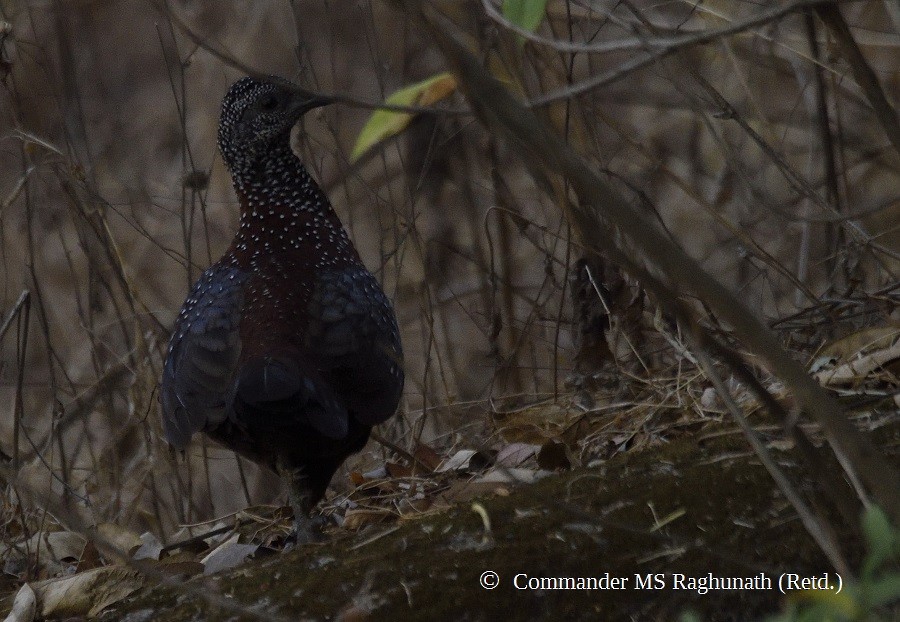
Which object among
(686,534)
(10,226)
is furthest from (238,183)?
(10,226)

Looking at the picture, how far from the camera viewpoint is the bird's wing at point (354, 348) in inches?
148

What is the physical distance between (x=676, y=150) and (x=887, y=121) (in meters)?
5.25

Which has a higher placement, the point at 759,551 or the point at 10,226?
the point at 10,226

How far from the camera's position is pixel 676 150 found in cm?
720

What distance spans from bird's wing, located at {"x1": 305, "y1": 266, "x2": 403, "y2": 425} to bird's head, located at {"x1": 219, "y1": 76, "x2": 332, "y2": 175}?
2.29 feet

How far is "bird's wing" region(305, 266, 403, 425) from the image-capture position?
376cm

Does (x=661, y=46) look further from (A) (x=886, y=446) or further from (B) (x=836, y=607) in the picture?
(A) (x=886, y=446)

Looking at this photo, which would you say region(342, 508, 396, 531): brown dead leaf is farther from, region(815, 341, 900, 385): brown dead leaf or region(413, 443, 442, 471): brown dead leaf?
region(815, 341, 900, 385): brown dead leaf

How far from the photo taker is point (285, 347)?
12.0ft

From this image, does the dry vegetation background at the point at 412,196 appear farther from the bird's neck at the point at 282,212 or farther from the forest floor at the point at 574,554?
the forest floor at the point at 574,554

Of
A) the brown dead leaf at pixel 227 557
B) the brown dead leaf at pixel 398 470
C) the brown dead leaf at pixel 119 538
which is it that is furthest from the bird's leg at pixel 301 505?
the brown dead leaf at pixel 119 538

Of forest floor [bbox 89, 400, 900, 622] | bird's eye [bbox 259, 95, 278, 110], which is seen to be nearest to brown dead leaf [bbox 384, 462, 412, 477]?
forest floor [bbox 89, 400, 900, 622]

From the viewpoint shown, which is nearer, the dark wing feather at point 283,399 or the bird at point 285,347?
the dark wing feather at point 283,399

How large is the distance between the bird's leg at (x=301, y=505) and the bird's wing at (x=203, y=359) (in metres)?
0.29
